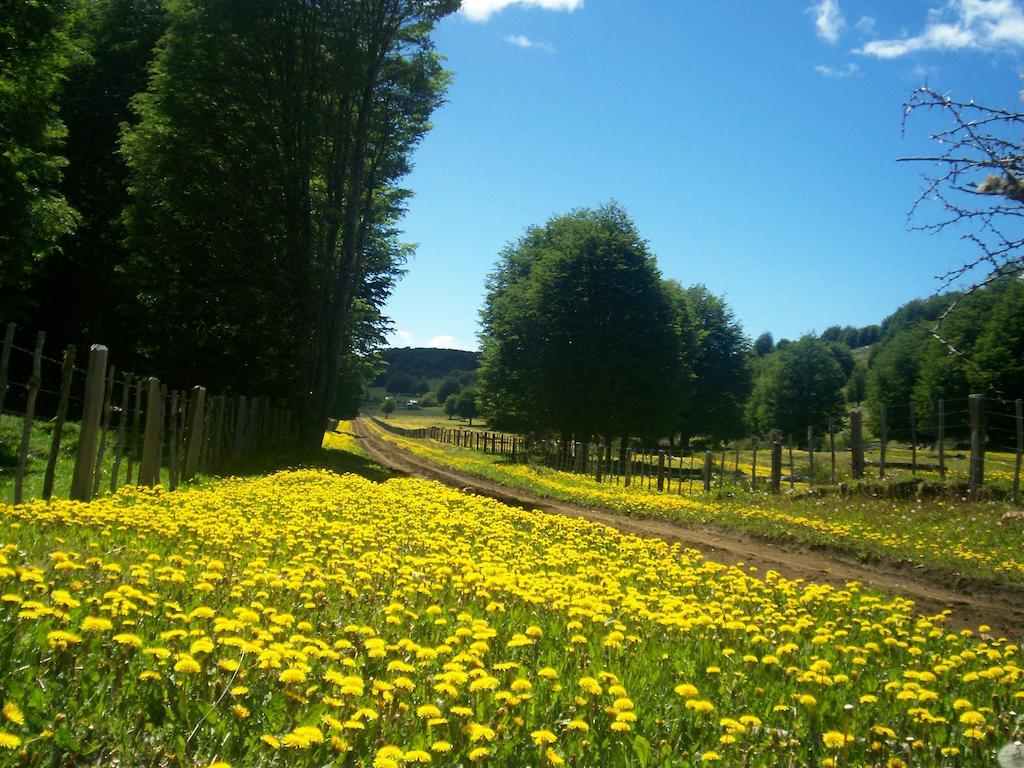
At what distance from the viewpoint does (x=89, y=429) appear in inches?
405

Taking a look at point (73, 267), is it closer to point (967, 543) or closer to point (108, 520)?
point (108, 520)

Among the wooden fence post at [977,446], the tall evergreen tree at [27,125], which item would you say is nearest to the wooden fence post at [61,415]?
the tall evergreen tree at [27,125]

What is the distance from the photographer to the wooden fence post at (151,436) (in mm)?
12969

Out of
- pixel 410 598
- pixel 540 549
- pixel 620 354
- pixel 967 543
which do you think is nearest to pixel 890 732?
pixel 410 598

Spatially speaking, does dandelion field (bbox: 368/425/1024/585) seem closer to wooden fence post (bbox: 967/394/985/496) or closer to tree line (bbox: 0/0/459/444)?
wooden fence post (bbox: 967/394/985/496)

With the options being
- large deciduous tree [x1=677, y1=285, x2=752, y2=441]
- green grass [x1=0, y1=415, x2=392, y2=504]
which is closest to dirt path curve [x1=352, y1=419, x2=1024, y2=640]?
green grass [x1=0, y1=415, x2=392, y2=504]

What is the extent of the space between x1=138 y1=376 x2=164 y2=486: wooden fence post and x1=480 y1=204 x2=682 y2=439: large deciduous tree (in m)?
28.9

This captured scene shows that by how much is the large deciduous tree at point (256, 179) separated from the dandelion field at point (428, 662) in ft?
60.2

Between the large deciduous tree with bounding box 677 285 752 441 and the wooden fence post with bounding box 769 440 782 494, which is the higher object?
the large deciduous tree with bounding box 677 285 752 441

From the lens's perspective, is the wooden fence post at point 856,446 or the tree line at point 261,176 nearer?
the wooden fence post at point 856,446

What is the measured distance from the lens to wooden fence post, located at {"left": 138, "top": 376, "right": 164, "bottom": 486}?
13.0 metres

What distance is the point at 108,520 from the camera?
757cm

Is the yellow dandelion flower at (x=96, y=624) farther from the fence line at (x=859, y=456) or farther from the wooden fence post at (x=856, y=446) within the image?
the wooden fence post at (x=856, y=446)

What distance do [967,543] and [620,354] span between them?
27.3 m
